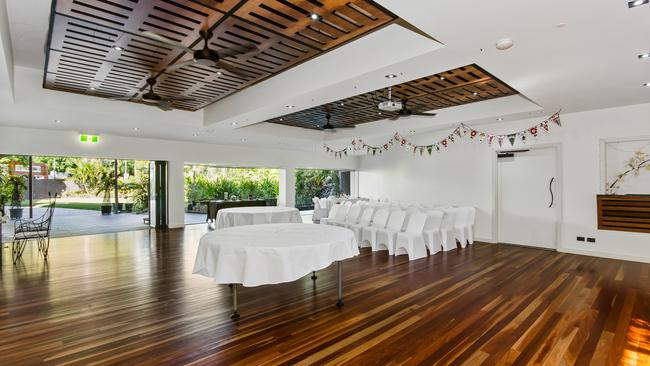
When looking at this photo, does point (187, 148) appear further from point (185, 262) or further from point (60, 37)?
point (60, 37)

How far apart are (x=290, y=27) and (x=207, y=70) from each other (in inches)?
79.9

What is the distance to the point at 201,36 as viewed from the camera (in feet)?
12.8

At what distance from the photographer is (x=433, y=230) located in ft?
21.5

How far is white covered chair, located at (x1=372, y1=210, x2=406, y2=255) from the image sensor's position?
6316 millimetres

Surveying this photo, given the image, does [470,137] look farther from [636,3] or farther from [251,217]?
[636,3]

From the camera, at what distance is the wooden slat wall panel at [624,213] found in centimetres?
571

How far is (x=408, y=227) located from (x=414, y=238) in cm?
24

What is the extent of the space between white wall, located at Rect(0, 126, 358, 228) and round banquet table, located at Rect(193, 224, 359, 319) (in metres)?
7.53

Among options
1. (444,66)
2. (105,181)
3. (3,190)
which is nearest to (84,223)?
(105,181)

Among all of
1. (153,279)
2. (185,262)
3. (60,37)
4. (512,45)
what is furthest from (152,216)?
(512,45)

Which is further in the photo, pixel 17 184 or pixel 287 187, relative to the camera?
pixel 287 187

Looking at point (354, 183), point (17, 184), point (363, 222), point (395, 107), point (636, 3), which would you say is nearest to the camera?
point (636, 3)

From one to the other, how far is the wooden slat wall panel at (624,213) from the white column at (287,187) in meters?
9.37

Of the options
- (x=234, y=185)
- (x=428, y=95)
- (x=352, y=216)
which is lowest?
(x=352, y=216)
